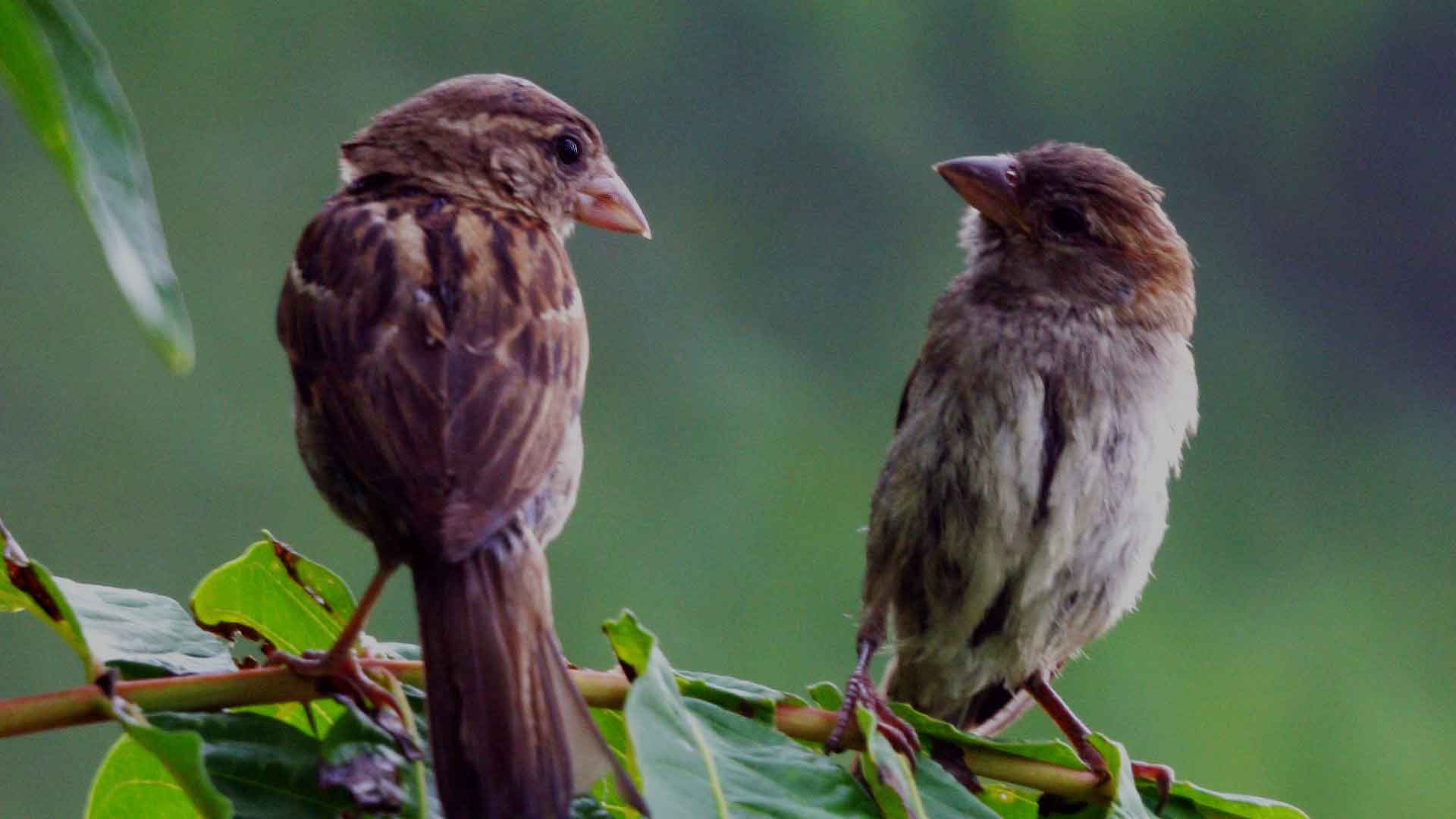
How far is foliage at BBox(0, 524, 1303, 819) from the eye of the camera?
1416mm

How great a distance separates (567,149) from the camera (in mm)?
2604

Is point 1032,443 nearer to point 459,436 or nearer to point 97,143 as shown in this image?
point 459,436

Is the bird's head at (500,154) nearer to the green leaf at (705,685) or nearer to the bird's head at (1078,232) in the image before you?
the bird's head at (1078,232)

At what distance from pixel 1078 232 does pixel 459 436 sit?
147 cm

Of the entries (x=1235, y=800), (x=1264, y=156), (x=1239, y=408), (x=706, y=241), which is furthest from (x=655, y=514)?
(x=1235, y=800)

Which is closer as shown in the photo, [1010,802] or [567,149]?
[1010,802]

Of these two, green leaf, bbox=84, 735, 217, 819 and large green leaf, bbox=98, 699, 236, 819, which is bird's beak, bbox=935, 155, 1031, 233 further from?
large green leaf, bbox=98, 699, 236, 819

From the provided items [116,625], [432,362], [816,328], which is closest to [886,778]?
[432,362]

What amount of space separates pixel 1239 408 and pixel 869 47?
7.96ft

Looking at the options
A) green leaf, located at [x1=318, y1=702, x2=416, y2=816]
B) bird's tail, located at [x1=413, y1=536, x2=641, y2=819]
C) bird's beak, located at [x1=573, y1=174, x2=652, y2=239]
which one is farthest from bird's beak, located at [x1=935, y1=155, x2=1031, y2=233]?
green leaf, located at [x1=318, y1=702, x2=416, y2=816]

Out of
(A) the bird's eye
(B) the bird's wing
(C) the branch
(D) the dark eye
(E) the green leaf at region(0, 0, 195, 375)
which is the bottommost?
(C) the branch

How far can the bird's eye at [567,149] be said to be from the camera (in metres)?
2.60

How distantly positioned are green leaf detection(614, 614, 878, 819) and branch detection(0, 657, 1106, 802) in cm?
5

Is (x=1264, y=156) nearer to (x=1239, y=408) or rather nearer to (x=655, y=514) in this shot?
(x=1239, y=408)
